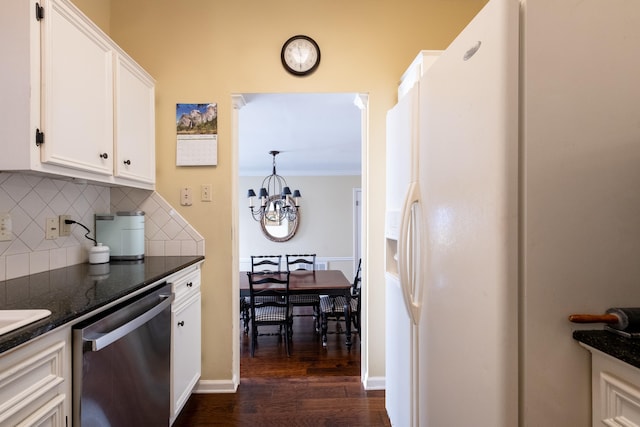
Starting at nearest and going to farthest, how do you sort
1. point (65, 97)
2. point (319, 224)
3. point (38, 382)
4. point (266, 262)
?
point (38, 382) → point (65, 97) → point (266, 262) → point (319, 224)

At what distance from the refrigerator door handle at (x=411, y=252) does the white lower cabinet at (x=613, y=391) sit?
0.54 metres

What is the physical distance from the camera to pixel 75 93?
133 cm

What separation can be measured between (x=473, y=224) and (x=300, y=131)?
2817 mm

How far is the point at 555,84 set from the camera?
2.56 feet

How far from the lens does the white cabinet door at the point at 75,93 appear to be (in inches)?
46.9

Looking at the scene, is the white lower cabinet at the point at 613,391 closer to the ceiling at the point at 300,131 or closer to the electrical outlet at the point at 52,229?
the ceiling at the point at 300,131

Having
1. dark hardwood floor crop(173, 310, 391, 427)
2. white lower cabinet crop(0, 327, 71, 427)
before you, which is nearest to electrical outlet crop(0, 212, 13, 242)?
white lower cabinet crop(0, 327, 71, 427)

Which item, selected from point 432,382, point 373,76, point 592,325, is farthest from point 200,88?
point 592,325

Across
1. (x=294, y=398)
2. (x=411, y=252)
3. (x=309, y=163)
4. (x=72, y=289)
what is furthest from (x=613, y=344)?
(x=309, y=163)

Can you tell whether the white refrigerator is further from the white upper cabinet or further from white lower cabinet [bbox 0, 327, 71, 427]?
the white upper cabinet

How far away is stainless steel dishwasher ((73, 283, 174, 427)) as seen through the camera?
0.97 meters

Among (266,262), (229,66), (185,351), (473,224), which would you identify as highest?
(229,66)

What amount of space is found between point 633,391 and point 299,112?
2.67 meters

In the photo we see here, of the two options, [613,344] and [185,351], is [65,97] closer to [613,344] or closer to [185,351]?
[185,351]
